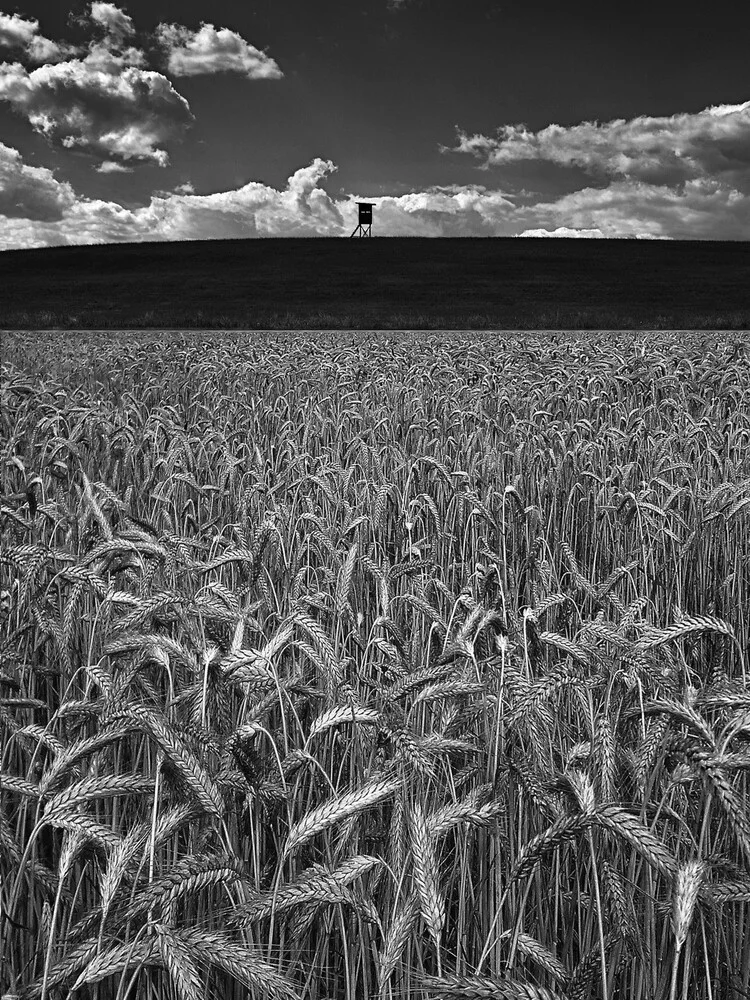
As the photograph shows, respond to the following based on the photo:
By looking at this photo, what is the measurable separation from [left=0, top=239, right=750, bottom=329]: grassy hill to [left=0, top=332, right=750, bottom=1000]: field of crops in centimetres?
2163

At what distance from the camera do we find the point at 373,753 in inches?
63.6

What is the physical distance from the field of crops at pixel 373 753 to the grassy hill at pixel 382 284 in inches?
852

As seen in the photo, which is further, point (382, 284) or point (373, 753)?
point (382, 284)

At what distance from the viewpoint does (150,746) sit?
194cm

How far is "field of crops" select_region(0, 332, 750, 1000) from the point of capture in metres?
1.11

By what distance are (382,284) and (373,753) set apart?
3991 cm

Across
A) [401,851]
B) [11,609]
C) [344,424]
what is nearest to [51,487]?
[11,609]

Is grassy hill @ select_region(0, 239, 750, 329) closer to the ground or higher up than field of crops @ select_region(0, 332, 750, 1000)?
higher up

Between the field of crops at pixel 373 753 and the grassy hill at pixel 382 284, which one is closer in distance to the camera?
the field of crops at pixel 373 753

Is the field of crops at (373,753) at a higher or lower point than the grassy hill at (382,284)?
lower

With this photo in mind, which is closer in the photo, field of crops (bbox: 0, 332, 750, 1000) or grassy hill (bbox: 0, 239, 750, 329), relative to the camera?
field of crops (bbox: 0, 332, 750, 1000)

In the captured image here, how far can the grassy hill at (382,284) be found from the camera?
90.3 feet

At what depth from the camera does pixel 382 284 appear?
39938 millimetres

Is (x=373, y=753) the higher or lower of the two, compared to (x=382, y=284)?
lower
